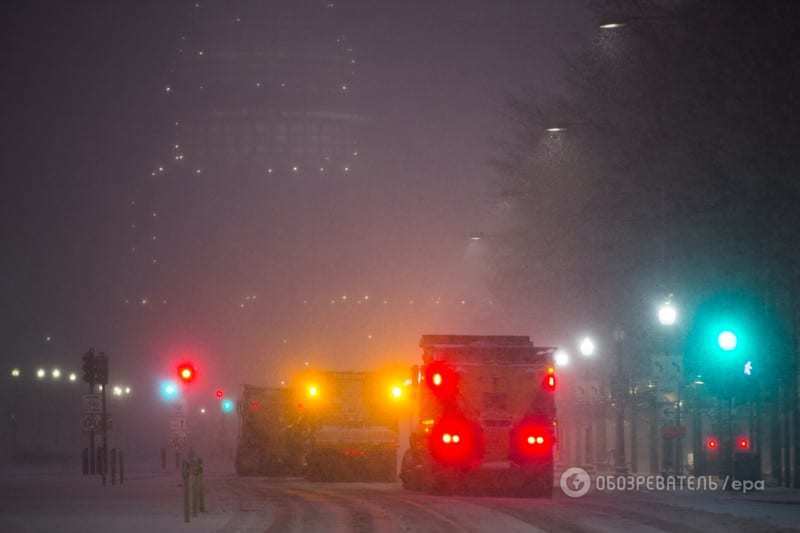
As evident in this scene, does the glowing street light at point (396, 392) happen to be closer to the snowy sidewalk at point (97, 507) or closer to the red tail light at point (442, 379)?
the snowy sidewalk at point (97, 507)

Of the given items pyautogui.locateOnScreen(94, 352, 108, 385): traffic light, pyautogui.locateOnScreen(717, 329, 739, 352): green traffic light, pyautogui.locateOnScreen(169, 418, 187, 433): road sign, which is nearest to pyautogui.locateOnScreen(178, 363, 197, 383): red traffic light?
pyautogui.locateOnScreen(169, 418, 187, 433): road sign

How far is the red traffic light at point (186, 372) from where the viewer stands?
36.5 m

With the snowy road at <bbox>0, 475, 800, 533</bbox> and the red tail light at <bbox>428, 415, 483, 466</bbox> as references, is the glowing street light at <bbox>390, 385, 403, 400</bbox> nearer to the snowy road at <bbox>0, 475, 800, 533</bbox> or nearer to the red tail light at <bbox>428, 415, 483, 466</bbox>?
the snowy road at <bbox>0, 475, 800, 533</bbox>

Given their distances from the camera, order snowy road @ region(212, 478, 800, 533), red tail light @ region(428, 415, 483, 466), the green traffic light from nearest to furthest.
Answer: the green traffic light < snowy road @ region(212, 478, 800, 533) < red tail light @ region(428, 415, 483, 466)

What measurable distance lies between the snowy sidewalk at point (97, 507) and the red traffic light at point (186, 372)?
2.96m

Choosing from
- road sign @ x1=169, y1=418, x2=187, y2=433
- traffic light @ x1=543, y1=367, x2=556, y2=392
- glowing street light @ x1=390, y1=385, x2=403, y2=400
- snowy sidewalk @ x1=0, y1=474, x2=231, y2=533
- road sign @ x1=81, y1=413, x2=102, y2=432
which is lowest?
snowy sidewalk @ x1=0, y1=474, x2=231, y2=533

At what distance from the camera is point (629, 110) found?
51.8 m

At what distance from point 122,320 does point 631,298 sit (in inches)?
3442

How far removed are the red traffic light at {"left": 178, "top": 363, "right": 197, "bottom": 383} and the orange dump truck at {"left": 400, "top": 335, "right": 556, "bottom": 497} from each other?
571 centimetres

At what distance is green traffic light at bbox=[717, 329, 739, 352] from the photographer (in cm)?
2353

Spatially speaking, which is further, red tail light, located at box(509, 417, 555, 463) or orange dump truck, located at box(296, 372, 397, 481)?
orange dump truck, located at box(296, 372, 397, 481)

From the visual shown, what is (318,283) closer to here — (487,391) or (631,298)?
(631,298)

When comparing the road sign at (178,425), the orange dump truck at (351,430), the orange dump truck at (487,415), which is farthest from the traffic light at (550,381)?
the orange dump truck at (351,430)

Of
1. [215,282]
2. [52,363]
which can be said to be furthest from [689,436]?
[215,282]
